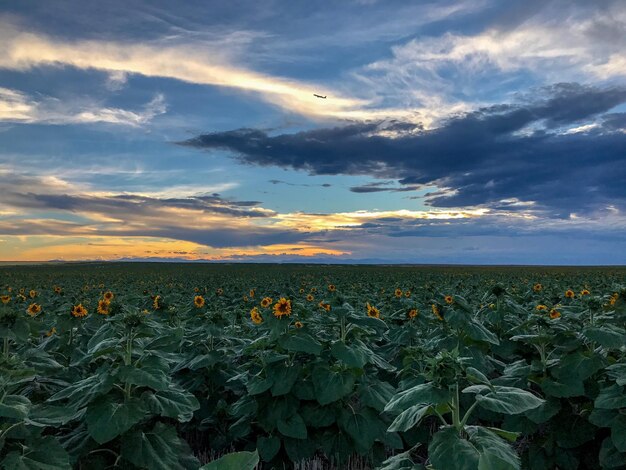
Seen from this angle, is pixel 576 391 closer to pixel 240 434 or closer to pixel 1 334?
pixel 240 434

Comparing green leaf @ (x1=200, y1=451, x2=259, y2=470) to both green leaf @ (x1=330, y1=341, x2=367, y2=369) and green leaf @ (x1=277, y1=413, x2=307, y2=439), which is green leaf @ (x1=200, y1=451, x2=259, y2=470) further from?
green leaf @ (x1=277, y1=413, x2=307, y2=439)

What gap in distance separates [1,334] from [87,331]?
316cm

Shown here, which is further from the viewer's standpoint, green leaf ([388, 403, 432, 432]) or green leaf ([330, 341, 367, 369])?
green leaf ([330, 341, 367, 369])

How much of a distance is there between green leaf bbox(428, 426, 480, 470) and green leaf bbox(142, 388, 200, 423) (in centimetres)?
248

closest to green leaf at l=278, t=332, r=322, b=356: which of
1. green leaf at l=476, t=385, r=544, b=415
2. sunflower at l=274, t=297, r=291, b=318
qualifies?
sunflower at l=274, t=297, r=291, b=318

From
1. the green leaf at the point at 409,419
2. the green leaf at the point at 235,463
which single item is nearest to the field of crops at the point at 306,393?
the green leaf at the point at 409,419

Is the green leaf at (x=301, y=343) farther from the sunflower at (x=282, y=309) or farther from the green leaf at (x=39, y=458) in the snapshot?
the green leaf at (x=39, y=458)

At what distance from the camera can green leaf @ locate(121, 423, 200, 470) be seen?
4.70 meters

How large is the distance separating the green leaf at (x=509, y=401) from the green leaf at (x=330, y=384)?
9.23ft

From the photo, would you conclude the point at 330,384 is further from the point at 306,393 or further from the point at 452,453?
the point at 452,453

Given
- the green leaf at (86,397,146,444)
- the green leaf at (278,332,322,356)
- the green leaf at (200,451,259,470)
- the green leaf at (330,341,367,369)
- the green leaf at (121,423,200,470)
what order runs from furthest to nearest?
the green leaf at (278,332,322,356)
the green leaf at (330,341,367,369)
the green leaf at (121,423,200,470)
the green leaf at (86,397,146,444)
the green leaf at (200,451,259,470)

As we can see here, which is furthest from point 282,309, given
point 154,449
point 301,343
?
point 154,449

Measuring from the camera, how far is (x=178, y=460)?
511cm

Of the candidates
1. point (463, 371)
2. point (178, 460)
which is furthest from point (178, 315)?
point (463, 371)
